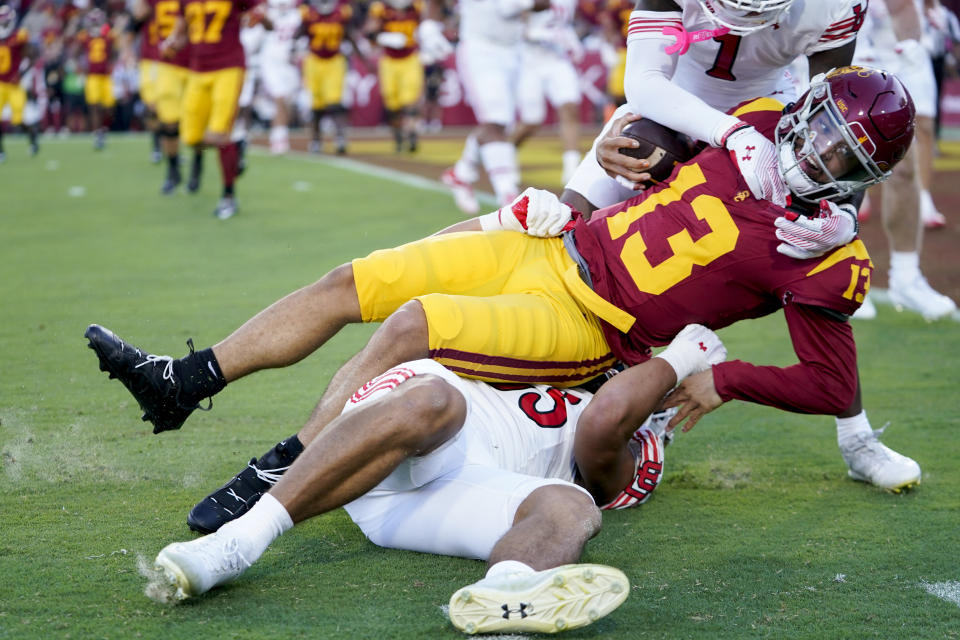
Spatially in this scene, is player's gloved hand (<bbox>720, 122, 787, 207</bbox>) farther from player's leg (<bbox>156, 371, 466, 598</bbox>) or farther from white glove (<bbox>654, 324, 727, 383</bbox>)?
player's leg (<bbox>156, 371, 466, 598</bbox>)

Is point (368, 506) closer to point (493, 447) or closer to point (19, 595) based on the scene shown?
point (493, 447)

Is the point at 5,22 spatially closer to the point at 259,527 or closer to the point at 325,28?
the point at 325,28

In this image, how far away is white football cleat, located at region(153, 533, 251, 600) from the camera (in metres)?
2.23

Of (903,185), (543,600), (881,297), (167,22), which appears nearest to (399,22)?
(167,22)

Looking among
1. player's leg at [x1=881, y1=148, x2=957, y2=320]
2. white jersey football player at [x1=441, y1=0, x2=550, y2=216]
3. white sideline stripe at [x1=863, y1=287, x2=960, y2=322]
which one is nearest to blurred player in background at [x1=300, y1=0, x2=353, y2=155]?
white jersey football player at [x1=441, y1=0, x2=550, y2=216]

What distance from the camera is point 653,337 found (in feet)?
9.85

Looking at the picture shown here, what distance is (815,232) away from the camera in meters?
2.72

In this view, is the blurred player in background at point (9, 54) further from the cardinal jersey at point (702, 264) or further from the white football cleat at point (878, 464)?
the white football cleat at point (878, 464)

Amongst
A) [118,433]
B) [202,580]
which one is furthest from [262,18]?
[202,580]

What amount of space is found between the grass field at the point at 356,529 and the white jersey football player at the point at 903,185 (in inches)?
5.4

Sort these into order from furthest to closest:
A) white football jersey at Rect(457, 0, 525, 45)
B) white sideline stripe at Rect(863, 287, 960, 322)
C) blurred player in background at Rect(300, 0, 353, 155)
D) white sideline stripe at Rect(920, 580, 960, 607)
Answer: blurred player in background at Rect(300, 0, 353, 155)
white football jersey at Rect(457, 0, 525, 45)
white sideline stripe at Rect(863, 287, 960, 322)
white sideline stripe at Rect(920, 580, 960, 607)

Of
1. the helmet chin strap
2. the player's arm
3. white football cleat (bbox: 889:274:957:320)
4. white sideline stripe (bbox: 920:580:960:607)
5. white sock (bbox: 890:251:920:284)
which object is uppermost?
the helmet chin strap

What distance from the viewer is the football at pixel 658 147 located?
3.28 meters

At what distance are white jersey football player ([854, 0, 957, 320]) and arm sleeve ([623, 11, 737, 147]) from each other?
5.86 ft
